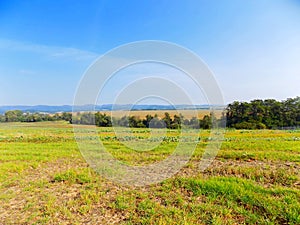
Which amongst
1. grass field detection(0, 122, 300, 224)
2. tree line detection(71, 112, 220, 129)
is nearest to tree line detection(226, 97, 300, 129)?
tree line detection(71, 112, 220, 129)

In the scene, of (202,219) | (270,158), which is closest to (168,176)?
(202,219)

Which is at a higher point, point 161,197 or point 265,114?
point 265,114

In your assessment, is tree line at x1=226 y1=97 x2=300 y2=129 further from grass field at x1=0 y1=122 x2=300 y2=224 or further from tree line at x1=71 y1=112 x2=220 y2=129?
grass field at x1=0 y1=122 x2=300 y2=224

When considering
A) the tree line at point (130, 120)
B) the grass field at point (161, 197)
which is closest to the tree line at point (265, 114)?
the tree line at point (130, 120)

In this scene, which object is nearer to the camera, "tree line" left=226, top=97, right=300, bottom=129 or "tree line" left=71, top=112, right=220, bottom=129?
"tree line" left=71, top=112, right=220, bottom=129

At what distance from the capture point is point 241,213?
12.9 feet

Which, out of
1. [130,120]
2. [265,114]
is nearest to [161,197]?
[130,120]

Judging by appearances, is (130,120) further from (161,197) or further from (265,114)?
(265,114)

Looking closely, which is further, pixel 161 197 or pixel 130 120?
pixel 130 120

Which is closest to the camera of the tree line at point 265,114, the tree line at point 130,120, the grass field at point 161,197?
the grass field at point 161,197

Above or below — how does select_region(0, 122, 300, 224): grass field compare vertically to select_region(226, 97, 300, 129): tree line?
below

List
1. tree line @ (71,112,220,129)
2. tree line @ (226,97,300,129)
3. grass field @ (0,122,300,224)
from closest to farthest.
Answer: grass field @ (0,122,300,224) < tree line @ (71,112,220,129) < tree line @ (226,97,300,129)

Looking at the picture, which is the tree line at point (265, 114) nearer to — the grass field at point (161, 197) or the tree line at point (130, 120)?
the tree line at point (130, 120)

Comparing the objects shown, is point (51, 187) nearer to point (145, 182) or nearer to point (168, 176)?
point (145, 182)
